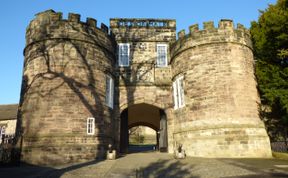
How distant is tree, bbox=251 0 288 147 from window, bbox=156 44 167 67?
644 cm

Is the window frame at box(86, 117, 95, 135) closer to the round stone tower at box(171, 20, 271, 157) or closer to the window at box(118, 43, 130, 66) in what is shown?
the round stone tower at box(171, 20, 271, 157)

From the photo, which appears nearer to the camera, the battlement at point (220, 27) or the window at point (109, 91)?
the battlement at point (220, 27)

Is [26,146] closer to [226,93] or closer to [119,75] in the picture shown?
[119,75]

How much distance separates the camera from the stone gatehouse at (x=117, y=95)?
39.8 feet

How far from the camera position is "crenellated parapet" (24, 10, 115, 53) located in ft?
44.2

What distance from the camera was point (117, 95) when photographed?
1625 centimetres

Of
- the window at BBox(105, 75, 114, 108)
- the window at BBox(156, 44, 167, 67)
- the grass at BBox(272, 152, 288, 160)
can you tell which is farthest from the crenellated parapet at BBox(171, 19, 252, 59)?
the grass at BBox(272, 152, 288, 160)

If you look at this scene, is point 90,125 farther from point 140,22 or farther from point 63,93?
point 140,22

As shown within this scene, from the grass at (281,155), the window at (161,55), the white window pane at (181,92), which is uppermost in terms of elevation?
the window at (161,55)

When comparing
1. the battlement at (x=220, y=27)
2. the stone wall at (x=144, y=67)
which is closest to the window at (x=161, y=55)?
the stone wall at (x=144, y=67)

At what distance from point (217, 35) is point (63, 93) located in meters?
9.98

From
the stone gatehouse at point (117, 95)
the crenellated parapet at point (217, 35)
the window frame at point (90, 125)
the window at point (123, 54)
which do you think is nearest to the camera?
the stone gatehouse at point (117, 95)

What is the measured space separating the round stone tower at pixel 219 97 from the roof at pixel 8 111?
2432 centimetres

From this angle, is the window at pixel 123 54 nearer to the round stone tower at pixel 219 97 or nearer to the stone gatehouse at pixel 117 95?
the stone gatehouse at pixel 117 95
